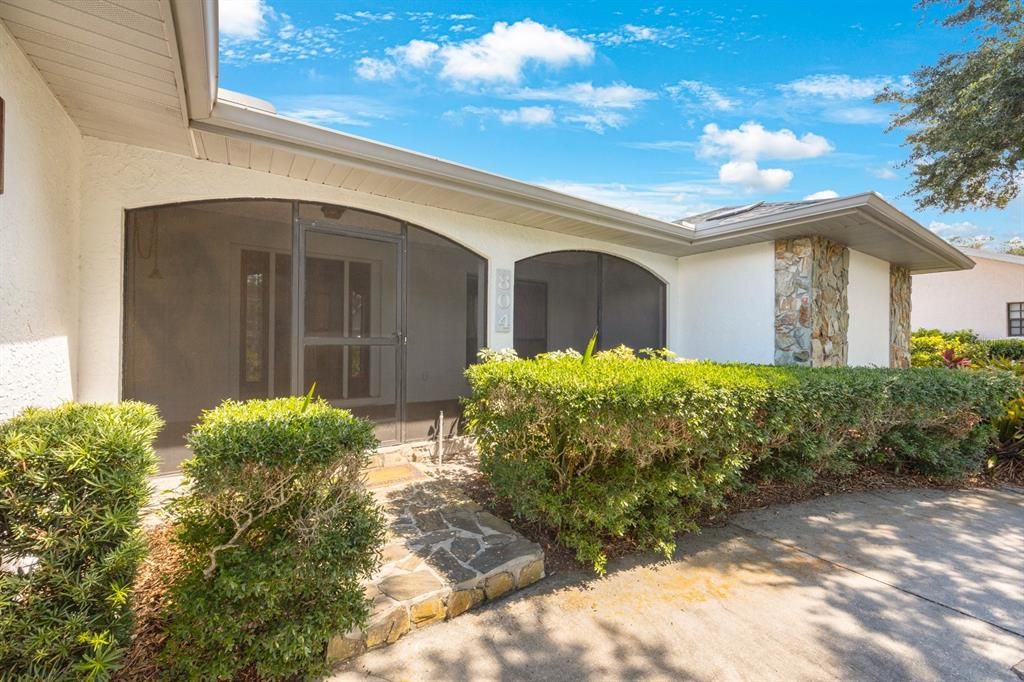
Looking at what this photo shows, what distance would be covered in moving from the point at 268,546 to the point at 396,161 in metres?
3.39

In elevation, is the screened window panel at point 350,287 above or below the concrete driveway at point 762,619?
above

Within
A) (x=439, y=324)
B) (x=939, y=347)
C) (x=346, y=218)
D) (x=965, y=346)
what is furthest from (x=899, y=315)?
(x=346, y=218)

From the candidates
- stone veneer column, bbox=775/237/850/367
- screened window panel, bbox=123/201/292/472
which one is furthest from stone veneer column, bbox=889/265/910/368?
screened window panel, bbox=123/201/292/472

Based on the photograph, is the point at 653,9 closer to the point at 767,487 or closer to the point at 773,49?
the point at 773,49

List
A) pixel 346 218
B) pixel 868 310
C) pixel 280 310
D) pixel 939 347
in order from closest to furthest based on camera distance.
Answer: pixel 280 310, pixel 346 218, pixel 868 310, pixel 939 347

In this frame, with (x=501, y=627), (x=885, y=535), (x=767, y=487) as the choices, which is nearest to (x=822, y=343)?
(x=767, y=487)

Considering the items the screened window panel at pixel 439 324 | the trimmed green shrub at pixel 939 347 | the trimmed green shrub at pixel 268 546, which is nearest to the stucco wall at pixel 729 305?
the screened window panel at pixel 439 324

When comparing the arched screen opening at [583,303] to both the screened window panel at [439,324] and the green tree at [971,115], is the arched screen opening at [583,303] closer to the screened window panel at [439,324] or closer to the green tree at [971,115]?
the screened window panel at [439,324]

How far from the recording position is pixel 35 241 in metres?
2.71

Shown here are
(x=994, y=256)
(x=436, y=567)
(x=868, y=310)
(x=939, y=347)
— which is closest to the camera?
(x=436, y=567)

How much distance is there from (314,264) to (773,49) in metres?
8.48

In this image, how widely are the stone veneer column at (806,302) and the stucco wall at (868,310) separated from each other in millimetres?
879

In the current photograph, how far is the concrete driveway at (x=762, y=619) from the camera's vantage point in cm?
225

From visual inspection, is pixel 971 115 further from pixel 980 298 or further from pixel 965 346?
pixel 980 298
